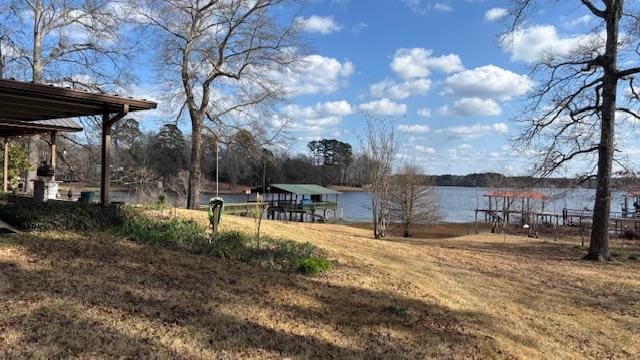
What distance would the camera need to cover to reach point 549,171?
15062 mm

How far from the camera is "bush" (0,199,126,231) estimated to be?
7.51 metres

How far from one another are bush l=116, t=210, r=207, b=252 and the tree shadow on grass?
0.76 meters

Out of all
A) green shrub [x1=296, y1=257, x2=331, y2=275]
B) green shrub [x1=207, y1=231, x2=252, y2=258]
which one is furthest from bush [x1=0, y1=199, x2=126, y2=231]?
green shrub [x1=296, y1=257, x2=331, y2=275]

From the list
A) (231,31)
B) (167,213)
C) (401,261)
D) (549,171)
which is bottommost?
(401,261)

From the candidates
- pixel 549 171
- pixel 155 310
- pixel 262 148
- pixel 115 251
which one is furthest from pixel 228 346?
pixel 262 148

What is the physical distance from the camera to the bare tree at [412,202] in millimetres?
33031

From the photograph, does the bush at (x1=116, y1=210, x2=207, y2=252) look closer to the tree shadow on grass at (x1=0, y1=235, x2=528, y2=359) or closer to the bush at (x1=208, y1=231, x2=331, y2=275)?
the bush at (x1=208, y1=231, x2=331, y2=275)

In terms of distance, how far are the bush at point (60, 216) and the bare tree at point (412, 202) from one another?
2510cm

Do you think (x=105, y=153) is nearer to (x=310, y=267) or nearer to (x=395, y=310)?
(x=310, y=267)

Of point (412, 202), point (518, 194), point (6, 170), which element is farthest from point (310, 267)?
point (518, 194)

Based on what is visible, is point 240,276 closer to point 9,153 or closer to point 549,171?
point 549,171

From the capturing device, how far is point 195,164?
19.6 metres

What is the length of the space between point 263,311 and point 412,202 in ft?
96.4

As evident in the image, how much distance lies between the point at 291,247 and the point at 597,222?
31.2 ft
